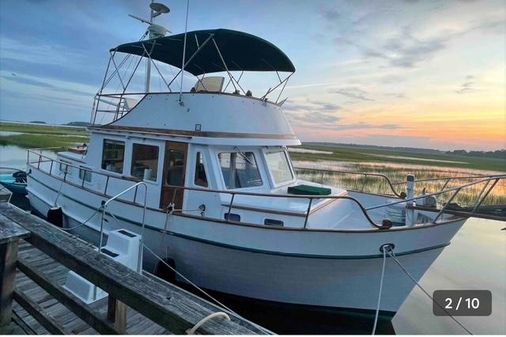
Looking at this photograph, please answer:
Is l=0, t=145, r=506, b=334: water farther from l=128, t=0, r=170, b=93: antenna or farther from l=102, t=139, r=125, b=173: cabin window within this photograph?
l=128, t=0, r=170, b=93: antenna

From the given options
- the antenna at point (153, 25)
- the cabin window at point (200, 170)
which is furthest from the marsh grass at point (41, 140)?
the cabin window at point (200, 170)

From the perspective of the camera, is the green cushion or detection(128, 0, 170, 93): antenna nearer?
the green cushion

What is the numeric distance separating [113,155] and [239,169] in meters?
2.68

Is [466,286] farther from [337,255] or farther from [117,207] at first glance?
[117,207]

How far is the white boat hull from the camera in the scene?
154 inches

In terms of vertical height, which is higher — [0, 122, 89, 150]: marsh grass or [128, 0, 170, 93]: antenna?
[128, 0, 170, 93]: antenna

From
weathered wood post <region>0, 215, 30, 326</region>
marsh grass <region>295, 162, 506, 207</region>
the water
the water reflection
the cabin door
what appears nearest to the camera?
weathered wood post <region>0, 215, 30, 326</region>

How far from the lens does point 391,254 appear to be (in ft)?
12.7

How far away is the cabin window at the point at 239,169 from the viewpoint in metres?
5.14

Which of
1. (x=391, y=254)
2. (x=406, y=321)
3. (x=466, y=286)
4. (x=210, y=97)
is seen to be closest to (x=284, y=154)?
(x=210, y=97)

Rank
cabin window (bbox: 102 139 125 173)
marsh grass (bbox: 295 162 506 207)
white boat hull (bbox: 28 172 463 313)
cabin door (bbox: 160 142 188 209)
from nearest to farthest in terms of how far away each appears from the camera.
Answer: white boat hull (bbox: 28 172 463 313), cabin door (bbox: 160 142 188 209), cabin window (bbox: 102 139 125 173), marsh grass (bbox: 295 162 506 207)

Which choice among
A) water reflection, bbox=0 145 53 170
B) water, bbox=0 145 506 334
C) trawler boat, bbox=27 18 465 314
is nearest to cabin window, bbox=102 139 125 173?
trawler boat, bbox=27 18 465 314

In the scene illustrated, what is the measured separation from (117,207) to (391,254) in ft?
13.8

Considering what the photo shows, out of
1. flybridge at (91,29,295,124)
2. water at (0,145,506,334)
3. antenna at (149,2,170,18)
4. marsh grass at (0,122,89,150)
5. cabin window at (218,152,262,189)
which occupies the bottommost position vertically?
water at (0,145,506,334)
